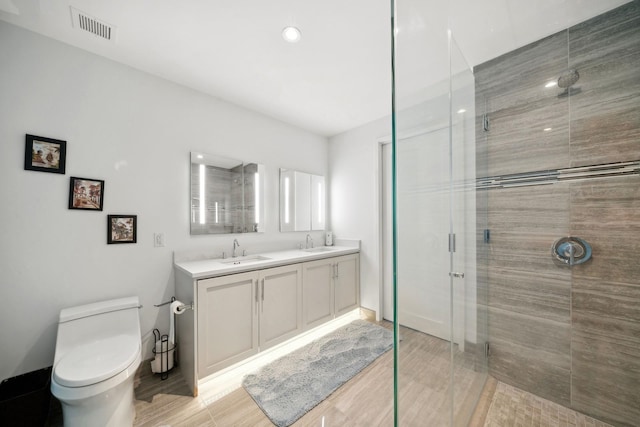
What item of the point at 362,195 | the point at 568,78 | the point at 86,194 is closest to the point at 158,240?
the point at 86,194

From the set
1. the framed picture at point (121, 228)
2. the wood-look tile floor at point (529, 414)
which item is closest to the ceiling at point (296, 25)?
the framed picture at point (121, 228)

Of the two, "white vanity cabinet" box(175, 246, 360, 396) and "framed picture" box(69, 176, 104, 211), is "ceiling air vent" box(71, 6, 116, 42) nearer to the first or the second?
"framed picture" box(69, 176, 104, 211)

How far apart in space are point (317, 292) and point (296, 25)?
2.25 meters

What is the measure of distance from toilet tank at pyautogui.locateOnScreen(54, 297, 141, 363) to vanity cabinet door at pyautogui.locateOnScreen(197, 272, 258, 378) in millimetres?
407

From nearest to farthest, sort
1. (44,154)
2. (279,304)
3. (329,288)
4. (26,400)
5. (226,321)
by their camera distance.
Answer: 1. (26,400)
2. (44,154)
3. (226,321)
4. (279,304)
5. (329,288)

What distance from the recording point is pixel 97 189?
5.56ft

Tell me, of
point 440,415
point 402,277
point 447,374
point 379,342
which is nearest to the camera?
point 402,277

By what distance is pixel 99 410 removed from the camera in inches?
46.2

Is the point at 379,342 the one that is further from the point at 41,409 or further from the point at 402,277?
the point at 41,409

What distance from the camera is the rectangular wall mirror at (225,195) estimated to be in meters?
2.17

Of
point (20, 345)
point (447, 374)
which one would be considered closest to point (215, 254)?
point (20, 345)

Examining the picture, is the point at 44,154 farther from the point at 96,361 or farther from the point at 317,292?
the point at 317,292

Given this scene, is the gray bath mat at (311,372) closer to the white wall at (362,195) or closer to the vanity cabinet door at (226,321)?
the vanity cabinet door at (226,321)

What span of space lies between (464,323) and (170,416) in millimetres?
1876
